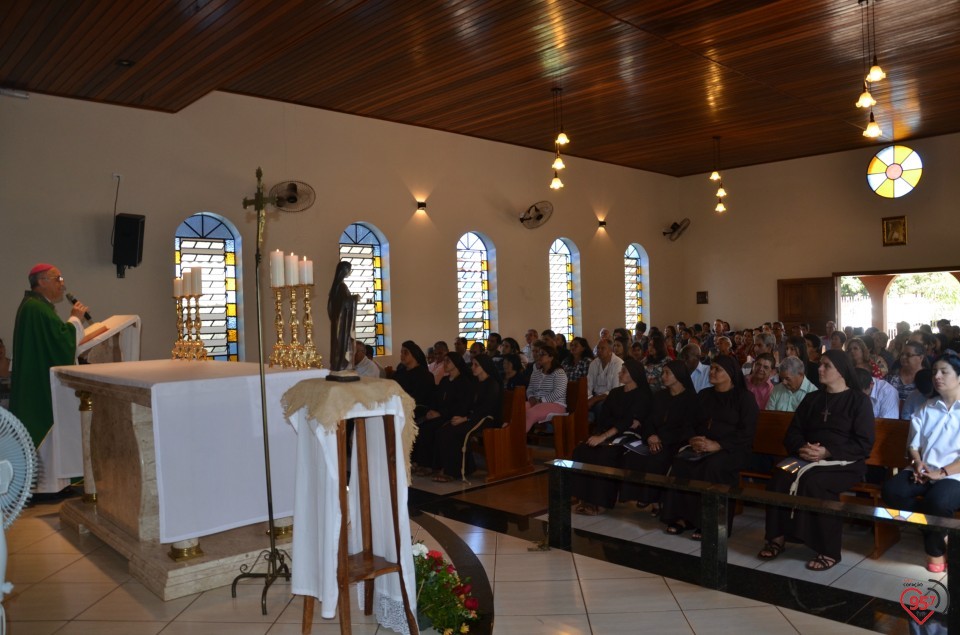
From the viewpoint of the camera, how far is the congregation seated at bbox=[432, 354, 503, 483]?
7223mm

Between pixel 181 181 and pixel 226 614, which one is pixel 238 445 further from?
pixel 181 181

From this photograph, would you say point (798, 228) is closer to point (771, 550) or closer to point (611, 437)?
point (611, 437)

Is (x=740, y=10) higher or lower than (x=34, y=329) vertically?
higher

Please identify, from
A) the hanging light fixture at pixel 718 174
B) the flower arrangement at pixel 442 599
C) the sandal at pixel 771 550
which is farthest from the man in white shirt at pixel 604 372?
the flower arrangement at pixel 442 599

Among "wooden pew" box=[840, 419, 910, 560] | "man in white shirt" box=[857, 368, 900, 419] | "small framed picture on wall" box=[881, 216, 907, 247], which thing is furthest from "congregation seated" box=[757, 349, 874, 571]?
"small framed picture on wall" box=[881, 216, 907, 247]

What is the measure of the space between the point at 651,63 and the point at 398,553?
6944mm

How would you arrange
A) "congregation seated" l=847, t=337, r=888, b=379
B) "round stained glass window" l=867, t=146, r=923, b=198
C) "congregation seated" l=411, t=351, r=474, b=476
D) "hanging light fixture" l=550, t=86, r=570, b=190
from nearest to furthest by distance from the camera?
"congregation seated" l=847, t=337, r=888, b=379
"congregation seated" l=411, t=351, r=474, b=476
"hanging light fixture" l=550, t=86, r=570, b=190
"round stained glass window" l=867, t=146, r=923, b=198

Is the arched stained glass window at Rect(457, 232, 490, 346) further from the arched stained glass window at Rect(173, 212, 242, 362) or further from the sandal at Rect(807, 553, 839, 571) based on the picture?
the sandal at Rect(807, 553, 839, 571)

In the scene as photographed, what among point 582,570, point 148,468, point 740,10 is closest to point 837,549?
point 582,570

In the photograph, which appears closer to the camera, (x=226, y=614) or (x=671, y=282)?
(x=226, y=614)

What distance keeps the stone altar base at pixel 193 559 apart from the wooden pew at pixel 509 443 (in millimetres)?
2698

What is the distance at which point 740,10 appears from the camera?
6.97 meters

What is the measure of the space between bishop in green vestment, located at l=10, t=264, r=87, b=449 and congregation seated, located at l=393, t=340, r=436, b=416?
3.44 metres

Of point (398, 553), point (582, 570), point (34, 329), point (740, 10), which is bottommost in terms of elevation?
point (582, 570)
